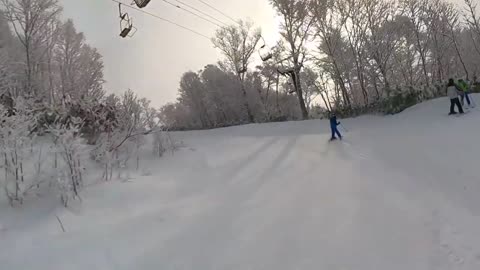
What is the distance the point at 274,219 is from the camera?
6.80 m

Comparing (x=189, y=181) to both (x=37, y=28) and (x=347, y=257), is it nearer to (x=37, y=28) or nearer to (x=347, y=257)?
(x=347, y=257)

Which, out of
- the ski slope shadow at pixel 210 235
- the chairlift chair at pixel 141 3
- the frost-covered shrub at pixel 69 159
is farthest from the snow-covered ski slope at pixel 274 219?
the chairlift chair at pixel 141 3

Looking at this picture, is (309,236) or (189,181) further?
(189,181)

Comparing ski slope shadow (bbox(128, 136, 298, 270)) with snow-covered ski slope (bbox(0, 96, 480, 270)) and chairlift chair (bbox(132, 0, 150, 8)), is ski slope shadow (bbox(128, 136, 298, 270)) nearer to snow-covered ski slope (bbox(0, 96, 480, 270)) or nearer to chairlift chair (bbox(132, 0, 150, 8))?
snow-covered ski slope (bbox(0, 96, 480, 270))

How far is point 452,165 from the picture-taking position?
857 cm

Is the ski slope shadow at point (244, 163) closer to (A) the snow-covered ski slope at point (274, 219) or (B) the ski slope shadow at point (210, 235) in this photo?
(A) the snow-covered ski slope at point (274, 219)

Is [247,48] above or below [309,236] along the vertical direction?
above

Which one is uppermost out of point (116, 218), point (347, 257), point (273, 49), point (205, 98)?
point (273, 49)

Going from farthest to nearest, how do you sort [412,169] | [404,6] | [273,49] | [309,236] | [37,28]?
[273,49], [404,6], [37,28], [412,169], [309,236]

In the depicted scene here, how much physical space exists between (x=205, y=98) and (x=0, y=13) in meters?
27.2

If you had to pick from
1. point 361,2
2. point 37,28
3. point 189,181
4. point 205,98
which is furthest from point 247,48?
point 189,181

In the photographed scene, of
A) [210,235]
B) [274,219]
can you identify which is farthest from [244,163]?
[210,235]

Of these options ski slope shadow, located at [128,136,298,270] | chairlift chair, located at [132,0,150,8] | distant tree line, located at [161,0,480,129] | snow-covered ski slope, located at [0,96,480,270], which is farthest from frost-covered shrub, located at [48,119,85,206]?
distant tree line, located at [161,0,480,129]

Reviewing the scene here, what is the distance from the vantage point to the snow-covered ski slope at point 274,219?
17.1ft
